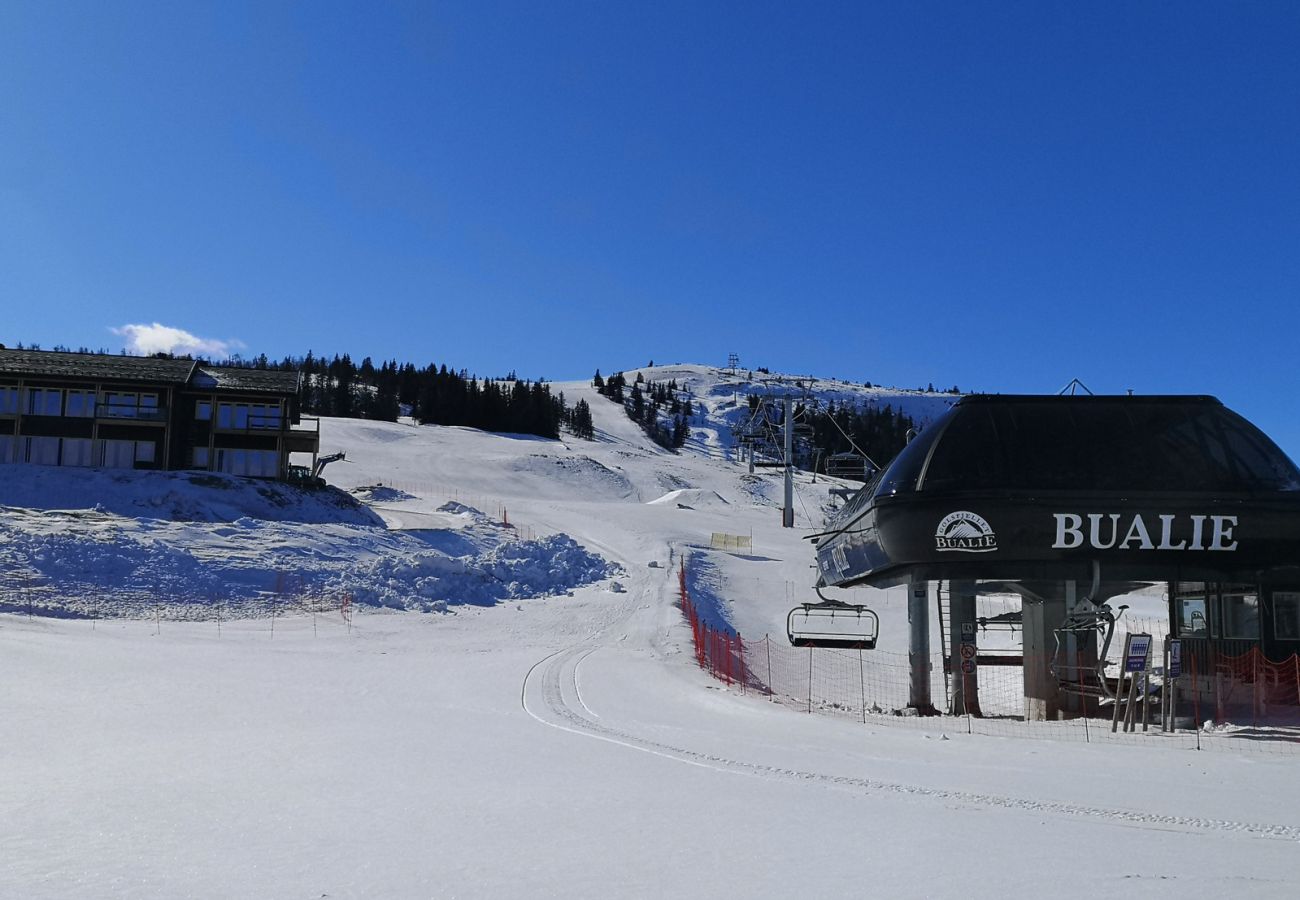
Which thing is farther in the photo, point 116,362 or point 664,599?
point 116,362

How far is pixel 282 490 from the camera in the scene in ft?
159

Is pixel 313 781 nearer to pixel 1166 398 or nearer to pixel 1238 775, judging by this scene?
pixel 1238 775

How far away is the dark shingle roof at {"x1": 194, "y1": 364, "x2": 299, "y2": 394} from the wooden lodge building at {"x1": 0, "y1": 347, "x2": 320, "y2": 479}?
0.10m

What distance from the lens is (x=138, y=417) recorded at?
51.2 m

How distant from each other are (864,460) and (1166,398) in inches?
590

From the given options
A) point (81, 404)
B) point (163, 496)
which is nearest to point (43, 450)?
point (81, 404)

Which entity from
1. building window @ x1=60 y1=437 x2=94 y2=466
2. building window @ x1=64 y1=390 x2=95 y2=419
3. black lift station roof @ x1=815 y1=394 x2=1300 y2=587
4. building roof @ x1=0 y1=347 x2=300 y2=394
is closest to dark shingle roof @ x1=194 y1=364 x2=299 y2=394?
building roof @ x1=0 y1=347 x2=300 y2=394

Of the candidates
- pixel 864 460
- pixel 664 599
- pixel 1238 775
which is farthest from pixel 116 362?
pixel 1238 775

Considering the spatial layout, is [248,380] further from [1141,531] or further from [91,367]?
[1141,531]

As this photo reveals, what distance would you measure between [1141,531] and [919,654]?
5.49m

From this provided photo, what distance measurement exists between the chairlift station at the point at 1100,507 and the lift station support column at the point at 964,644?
1.49 m

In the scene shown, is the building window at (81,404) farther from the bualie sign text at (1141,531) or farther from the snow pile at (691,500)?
the bualie sign text at (1141,531)

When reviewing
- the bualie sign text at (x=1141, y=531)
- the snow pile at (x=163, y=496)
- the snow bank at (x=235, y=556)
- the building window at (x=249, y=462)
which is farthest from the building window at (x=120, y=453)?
the bualie sign text at (x=1141, y=531)

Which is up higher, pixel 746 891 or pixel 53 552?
pixel 53 552
